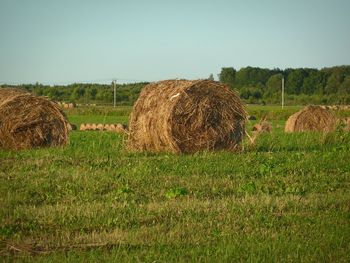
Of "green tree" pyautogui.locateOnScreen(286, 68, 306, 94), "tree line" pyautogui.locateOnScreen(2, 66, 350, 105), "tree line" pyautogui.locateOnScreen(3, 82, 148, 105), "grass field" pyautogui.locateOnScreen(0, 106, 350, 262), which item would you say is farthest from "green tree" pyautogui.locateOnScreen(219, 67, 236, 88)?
"grass field" pyautogui.locateOnScreen(0, 106, 350, 262)

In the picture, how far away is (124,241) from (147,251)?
1.40 feet

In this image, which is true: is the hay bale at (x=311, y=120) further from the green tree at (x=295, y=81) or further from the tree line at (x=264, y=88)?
the green tree at (x=295, y=81)

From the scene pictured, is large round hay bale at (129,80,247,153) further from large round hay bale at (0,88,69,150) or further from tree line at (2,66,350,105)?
tree line at (2,66,350,105)

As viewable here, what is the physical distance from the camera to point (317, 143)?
1825cm

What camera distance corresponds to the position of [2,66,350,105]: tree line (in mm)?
75750

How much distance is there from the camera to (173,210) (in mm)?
7816

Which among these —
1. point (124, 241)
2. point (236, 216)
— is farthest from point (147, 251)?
point (236, 216)

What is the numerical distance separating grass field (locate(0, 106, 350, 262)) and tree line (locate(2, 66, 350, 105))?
58.7m

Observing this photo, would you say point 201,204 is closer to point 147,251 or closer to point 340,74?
point 147,251

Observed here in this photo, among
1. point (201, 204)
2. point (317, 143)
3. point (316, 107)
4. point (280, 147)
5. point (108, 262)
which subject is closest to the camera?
point (108, 262)

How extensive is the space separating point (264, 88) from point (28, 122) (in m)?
79.3

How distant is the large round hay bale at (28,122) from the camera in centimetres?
1658

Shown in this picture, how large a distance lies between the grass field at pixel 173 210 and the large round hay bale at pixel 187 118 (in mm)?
2384

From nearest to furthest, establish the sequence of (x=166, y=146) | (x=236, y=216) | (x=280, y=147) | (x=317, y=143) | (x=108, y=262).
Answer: (x=108, y=262) < (x=236, y=216) < (x=166, y=146) < (x=280, y=147) < (x=317, y=143)
